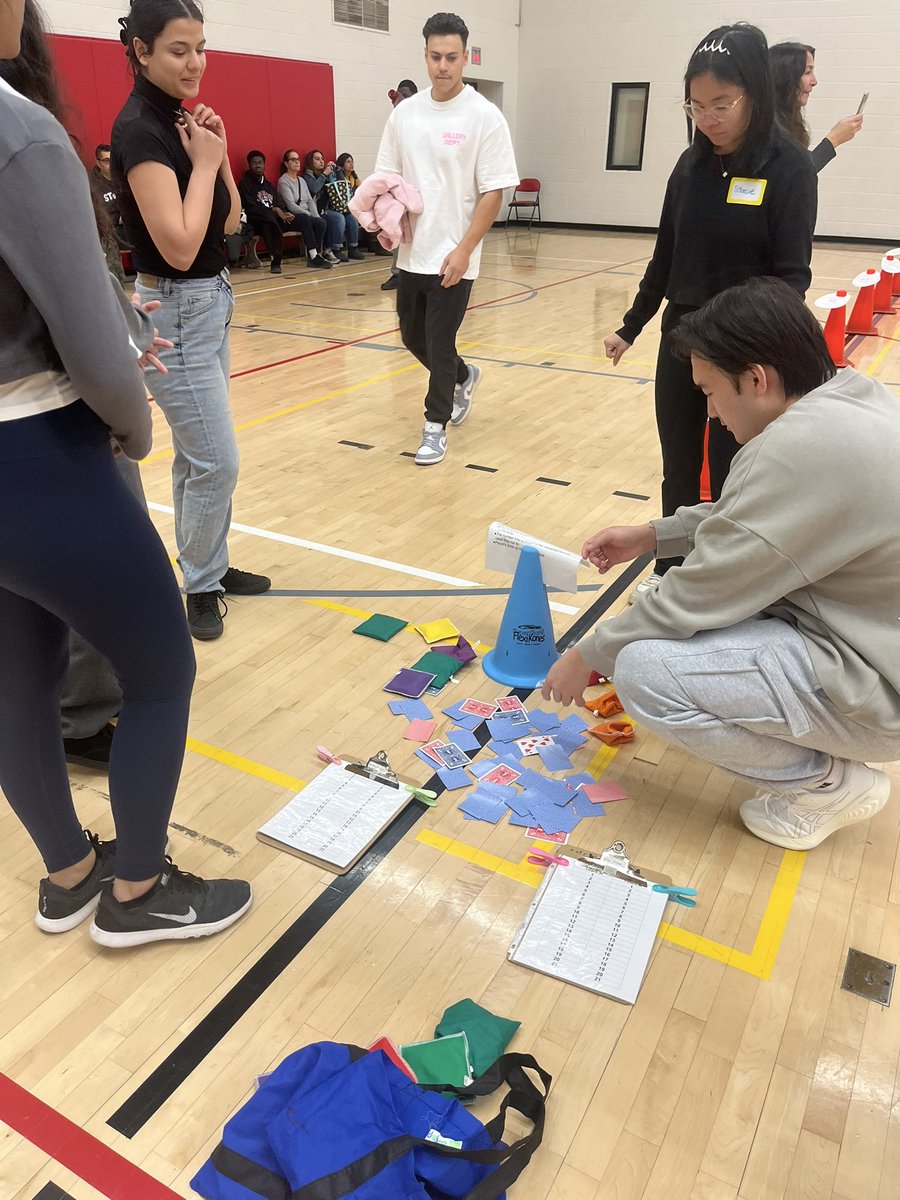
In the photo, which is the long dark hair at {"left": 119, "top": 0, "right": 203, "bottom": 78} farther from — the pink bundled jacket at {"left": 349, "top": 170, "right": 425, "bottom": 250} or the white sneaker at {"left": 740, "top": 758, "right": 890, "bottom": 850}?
the white sneaker at {"left": 740, "top": 758, "right": 890, "bottom": 850}

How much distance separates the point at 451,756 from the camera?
2102 mm

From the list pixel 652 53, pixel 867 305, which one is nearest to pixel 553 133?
pixel 652 53

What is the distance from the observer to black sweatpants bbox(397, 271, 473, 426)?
3.93 meters

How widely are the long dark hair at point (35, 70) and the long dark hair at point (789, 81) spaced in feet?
6.46

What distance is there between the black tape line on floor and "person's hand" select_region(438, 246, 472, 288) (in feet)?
8.20

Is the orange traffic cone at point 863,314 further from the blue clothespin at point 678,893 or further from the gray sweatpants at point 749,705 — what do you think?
the blue clothespin at point 678,893

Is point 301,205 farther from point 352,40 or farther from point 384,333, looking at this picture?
point 384,333

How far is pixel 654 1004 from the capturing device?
1492 millimetres

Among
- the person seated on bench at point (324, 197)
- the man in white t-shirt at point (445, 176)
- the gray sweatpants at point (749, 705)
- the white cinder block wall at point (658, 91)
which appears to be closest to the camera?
the gray sweatpants at point (749, 705)

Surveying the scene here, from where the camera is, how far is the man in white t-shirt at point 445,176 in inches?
144

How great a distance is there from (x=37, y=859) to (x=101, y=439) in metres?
1.04

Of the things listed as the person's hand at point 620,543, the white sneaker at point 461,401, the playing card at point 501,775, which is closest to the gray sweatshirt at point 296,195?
A: the white sneaker at point 461,401

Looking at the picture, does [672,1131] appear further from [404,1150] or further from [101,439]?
[101,439]

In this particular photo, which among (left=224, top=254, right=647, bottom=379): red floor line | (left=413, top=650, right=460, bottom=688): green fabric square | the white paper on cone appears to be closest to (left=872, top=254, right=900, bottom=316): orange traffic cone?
(left=224, top=254, right=647, bottom=379): red floor line
